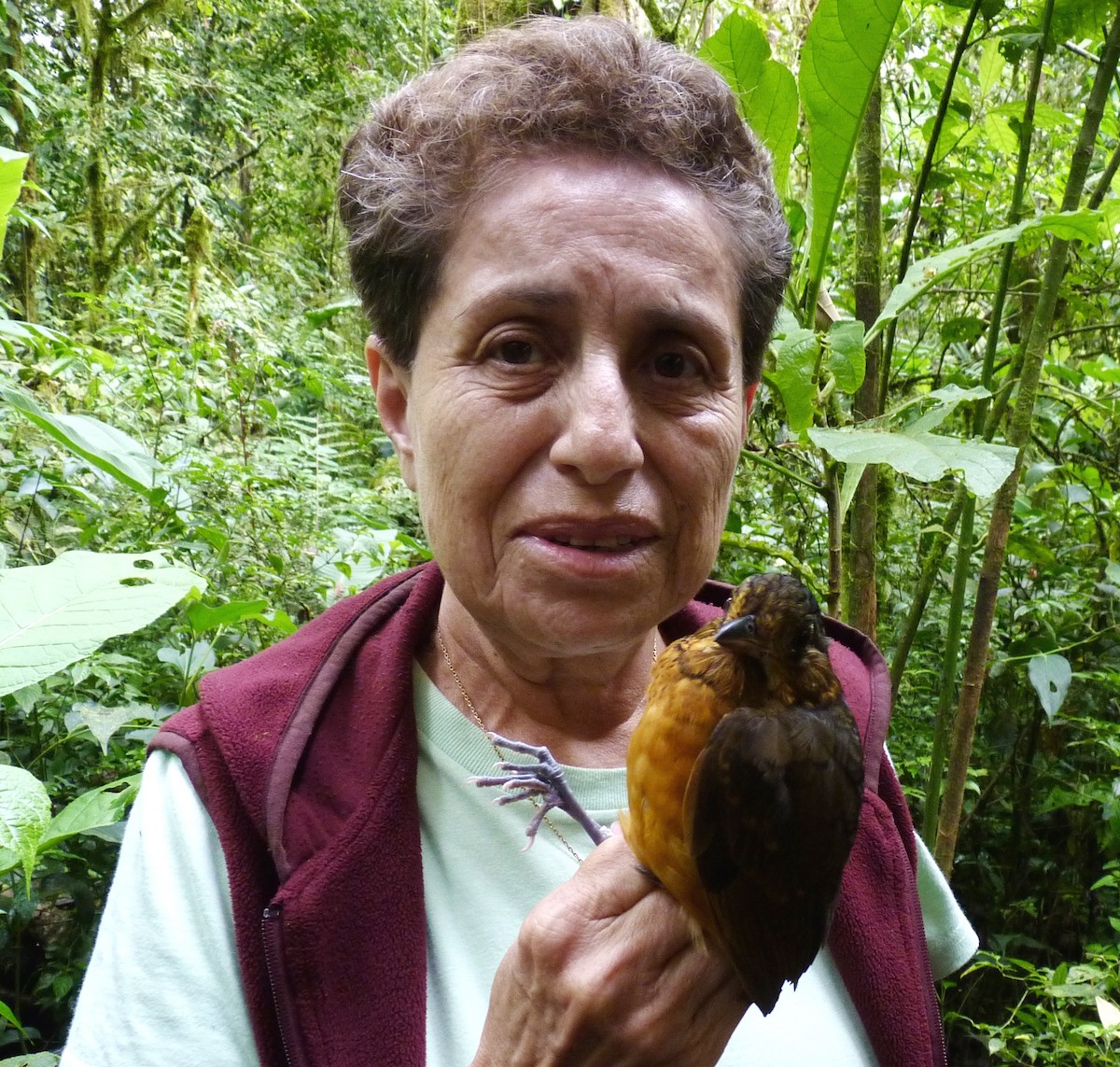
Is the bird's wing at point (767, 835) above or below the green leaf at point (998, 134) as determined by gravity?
below

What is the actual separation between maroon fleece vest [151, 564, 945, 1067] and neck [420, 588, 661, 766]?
8 cm

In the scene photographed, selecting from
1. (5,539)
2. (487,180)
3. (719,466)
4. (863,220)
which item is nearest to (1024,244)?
(863,220)

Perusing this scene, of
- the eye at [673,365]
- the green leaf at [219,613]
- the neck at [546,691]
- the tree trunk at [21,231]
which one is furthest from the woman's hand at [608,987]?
the tree trunk at [21,231]

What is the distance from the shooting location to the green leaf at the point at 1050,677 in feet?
8.16

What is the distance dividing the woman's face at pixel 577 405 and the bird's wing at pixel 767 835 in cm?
26

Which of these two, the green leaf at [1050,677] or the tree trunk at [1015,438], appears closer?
the tree trunk at [1015,438]

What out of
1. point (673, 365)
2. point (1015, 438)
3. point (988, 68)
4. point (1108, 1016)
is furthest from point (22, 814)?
point (988, 68)

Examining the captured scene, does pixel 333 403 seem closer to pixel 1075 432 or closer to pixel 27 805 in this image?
pixel 1075 432

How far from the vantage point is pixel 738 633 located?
42.2 inches

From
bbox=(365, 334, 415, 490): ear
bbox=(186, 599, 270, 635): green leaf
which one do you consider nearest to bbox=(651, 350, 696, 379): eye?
bbox=(365, 334, 415, 490): ear

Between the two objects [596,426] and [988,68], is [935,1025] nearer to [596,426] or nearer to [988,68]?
[596,426]

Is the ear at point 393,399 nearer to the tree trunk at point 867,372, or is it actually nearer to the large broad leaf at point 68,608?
Result: the large broad leaf at point 68,608

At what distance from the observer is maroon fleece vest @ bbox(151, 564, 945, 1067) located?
3.73 feet

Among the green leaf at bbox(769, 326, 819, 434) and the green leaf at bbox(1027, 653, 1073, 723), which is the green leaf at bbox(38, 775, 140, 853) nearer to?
the green leaf at bbox(769, 326, 819, 434)
